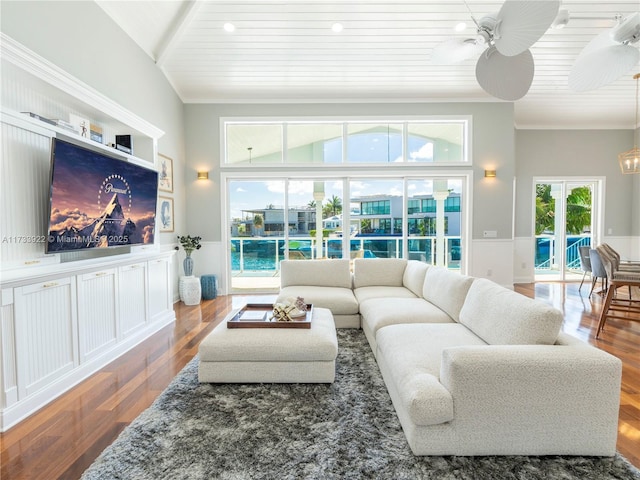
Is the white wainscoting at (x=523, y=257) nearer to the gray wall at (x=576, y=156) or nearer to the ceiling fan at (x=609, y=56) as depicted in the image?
the gray wall at (x=576, y=156)

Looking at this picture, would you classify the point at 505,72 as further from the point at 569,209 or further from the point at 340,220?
the point at 569,209

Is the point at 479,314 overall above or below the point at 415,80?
below

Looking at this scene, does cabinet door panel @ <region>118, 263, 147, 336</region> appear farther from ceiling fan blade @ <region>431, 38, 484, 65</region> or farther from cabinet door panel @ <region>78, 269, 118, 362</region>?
ceiling fan blade @ <region>431, 38, 484, 65</region>

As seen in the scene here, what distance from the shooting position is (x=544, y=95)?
18.4ft

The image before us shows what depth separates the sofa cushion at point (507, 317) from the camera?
175 cm

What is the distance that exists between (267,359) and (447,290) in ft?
5.40

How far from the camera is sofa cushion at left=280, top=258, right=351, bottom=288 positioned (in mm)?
4180

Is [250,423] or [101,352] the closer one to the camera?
[250,423]

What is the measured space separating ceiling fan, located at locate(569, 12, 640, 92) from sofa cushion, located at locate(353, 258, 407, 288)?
8.39 ft

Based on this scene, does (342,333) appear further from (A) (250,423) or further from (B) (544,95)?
(B) (544,95)

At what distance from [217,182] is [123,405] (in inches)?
161

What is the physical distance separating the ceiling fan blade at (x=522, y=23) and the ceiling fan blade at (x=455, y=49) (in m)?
0.42

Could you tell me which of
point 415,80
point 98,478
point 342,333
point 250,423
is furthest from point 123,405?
point 415,80

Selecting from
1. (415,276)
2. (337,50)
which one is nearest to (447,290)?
(415,276)
